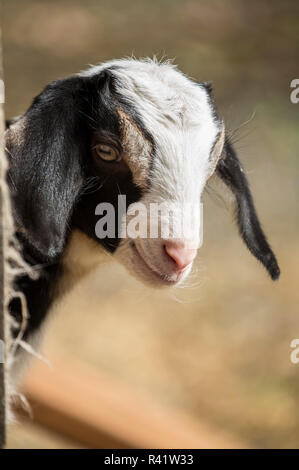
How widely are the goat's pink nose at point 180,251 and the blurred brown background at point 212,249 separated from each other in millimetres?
113

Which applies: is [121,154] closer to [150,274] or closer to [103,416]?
[150,274]

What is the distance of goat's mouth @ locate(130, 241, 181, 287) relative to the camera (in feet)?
2.09

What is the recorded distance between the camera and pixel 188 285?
730mm

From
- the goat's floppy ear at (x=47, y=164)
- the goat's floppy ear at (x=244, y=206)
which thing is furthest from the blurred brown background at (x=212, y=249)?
the goat's floppy ear at (x=47, y=164)

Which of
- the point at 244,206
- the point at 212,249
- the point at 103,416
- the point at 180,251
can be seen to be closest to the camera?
the point at 180,251

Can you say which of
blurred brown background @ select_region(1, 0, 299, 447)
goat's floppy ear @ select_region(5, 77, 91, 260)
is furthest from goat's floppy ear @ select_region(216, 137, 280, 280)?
goat's floppy ear @ select_region(5, 77, 91, 260)

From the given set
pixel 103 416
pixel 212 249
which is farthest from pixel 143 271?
pixel 212 249

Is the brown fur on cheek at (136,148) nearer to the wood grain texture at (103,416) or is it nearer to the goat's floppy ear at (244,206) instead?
the goat's floppy ear at (244,206)

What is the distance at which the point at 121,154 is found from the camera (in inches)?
24.7

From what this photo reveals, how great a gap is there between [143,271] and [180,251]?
0.07 m

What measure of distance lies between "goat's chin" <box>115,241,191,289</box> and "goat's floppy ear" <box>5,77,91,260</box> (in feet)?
0.21

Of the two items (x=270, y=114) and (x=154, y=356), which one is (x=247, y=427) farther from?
(x=270, y=114)

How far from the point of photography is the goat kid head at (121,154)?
1.97ft
